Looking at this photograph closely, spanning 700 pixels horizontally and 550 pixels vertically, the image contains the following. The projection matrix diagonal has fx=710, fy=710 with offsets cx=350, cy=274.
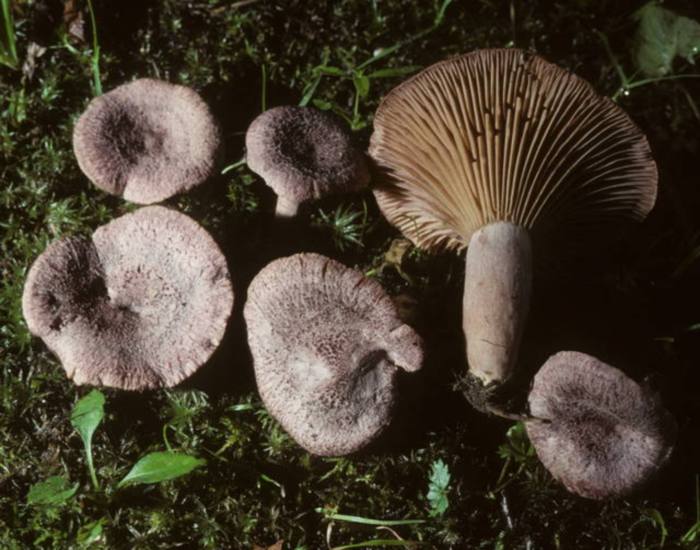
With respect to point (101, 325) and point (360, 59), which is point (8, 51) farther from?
point (360, 59)

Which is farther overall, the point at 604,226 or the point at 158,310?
the point at 604,226

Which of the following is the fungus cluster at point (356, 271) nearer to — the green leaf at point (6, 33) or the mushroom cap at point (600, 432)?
the mushroom cap at point (600, 432)

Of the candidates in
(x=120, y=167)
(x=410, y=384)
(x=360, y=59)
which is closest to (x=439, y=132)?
(x=360, y=59)

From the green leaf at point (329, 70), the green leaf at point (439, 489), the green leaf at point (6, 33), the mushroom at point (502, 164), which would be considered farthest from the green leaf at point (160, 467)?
the green leaf at point (329, 70)

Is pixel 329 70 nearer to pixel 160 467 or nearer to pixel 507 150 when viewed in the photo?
pixel 507 150

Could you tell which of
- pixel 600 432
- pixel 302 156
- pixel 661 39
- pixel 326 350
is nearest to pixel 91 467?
pixel 326 350
